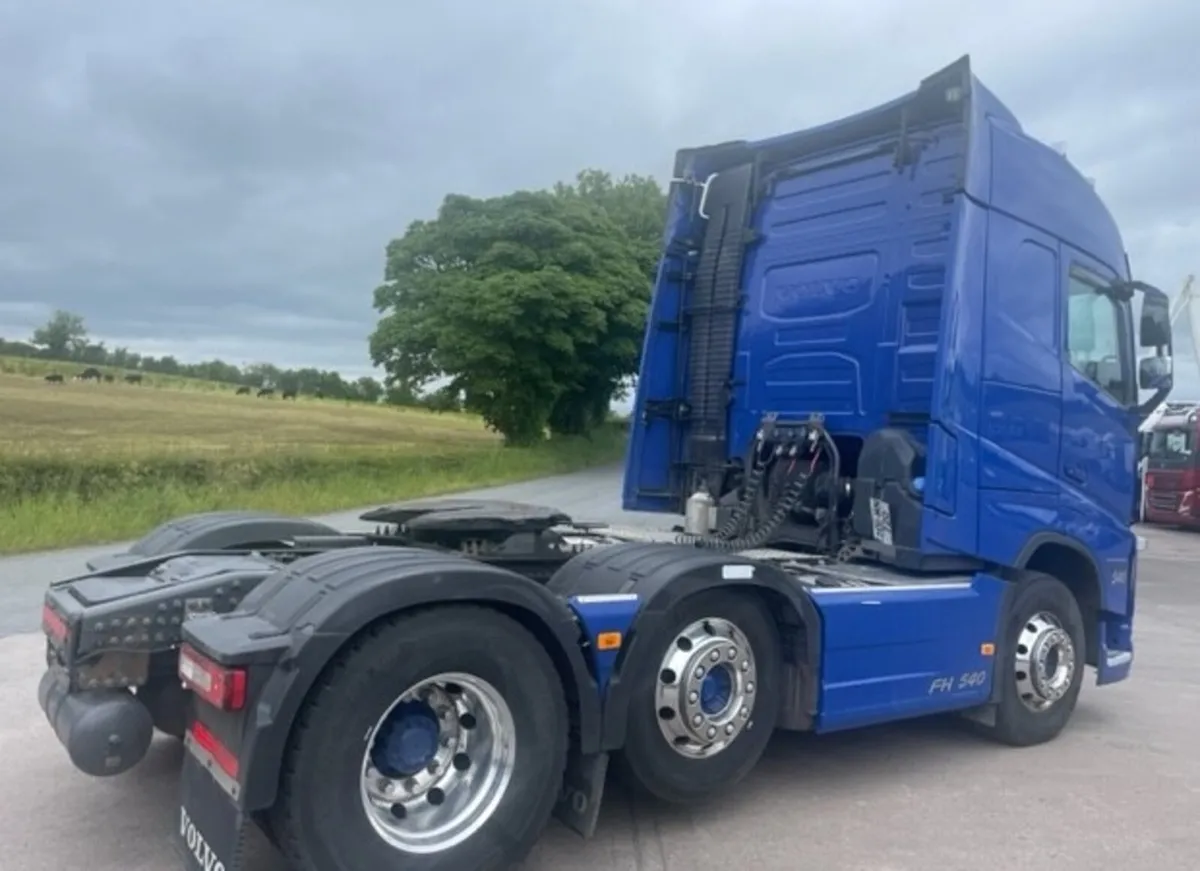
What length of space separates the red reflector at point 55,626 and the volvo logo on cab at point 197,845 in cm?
84

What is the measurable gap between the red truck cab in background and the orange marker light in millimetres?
24192

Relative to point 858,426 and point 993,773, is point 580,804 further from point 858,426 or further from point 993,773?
point 858,426

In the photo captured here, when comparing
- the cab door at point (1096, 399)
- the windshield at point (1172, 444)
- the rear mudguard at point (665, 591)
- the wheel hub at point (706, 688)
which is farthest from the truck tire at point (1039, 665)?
the windshield at point (1172, 444)

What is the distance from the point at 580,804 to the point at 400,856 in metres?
0.76

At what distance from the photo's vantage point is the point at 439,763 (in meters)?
3.90

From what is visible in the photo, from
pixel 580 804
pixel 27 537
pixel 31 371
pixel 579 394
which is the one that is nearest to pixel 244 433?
pixel 579 394

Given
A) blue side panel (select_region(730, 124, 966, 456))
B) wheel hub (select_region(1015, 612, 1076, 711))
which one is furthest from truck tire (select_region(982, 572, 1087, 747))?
blue side panel (select_region(730, 124, 966, 456))

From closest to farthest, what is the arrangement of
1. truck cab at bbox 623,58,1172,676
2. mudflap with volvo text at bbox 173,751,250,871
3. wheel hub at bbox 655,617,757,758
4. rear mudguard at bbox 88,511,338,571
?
mudflap with volvo text at bbox 173,751,250,871 < wheel hub at bbox 655,617,757,758 < rear mudguard at bbox 88,511,338,571 < truck cab at bbox 623,58,1172,676

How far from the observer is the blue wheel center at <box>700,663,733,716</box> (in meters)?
4.61

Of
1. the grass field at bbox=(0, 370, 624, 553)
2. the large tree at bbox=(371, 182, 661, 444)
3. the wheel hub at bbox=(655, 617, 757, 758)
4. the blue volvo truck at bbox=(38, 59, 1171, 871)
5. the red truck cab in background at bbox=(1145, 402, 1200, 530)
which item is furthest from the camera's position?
the large tree at bbox=(371, 182, 661, 444)

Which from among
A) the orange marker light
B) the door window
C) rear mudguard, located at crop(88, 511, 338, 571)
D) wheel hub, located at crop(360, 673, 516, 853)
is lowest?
wheel hub, located at crop(360, 673, 516, 853)

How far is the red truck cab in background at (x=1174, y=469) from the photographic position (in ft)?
81.6

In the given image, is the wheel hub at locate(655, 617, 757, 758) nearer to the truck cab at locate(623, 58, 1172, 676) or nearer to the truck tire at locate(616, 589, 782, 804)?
the truck tire at locate(616, 589, 782, 804)

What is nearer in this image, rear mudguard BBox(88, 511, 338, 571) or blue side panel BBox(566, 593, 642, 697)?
blue side panel BBox(566, 593, 642, 697)
